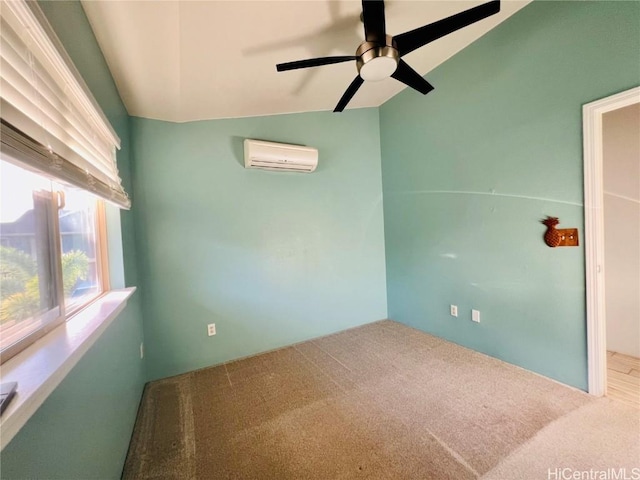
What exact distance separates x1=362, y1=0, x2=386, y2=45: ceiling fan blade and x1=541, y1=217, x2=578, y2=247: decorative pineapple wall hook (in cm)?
173

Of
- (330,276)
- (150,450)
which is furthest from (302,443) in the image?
(330,276)

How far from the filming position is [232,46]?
154cm

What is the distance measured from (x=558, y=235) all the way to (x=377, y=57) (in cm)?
177

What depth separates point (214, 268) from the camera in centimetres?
234

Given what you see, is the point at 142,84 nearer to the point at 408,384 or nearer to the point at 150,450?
the point at 150,450

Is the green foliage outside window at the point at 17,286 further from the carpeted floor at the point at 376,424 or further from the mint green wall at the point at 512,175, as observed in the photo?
the mint green wall at the point at 512,175

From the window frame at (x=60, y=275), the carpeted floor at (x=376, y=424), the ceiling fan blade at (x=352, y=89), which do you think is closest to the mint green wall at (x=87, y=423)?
the window frame at (x=60, y=275)

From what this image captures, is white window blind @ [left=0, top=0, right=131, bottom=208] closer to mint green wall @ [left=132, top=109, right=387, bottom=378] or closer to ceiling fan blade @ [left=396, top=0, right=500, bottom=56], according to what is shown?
mint green wall @ [left=132, top=109, right=387, bottom=378]

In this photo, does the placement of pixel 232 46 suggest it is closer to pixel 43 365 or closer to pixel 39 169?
pixel 39 169

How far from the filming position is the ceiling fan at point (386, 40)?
3.93ft

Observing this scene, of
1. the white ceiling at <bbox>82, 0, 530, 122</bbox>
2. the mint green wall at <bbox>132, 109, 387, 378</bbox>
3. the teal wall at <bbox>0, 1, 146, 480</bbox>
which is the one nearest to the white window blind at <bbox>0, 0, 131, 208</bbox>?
the teal wall at <bbox>0, 1, 146, 480</bbox>

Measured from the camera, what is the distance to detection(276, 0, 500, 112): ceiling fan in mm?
1198

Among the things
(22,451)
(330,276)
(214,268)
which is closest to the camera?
(22,451)

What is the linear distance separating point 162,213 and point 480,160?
286 centimetres
